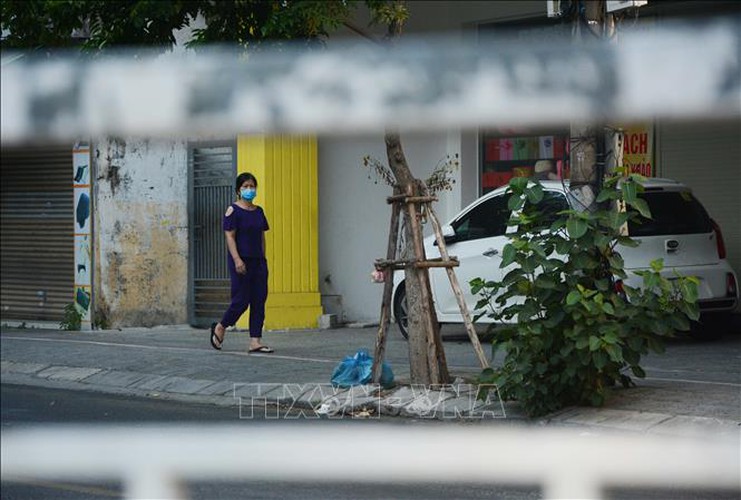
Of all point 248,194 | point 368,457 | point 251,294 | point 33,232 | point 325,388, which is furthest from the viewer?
point 251,294

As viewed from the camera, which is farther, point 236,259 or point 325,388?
point 236,259

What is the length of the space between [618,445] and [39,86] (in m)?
0.49

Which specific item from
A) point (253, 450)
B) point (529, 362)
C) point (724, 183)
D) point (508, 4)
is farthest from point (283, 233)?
point (253, 450)

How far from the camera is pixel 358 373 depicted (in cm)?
788

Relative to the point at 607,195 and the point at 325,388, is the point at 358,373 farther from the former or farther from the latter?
the point at 607,195

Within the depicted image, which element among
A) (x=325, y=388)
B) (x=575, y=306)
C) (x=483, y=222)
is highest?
(x=483, y=222)

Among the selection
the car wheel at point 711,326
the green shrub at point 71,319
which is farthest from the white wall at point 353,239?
the green shrub at point 71,319

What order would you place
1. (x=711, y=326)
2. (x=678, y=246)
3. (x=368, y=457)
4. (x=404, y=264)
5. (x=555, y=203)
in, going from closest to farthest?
(x=368, y=457) → (x=404, y=264) → (x=555, y=203) → (x=678, y=246) → (x=711, y=326)

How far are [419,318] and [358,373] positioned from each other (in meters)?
0.78

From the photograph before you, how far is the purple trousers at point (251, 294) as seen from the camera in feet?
32.6

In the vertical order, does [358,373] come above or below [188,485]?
below

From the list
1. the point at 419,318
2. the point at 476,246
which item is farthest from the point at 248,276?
the point at 419,318

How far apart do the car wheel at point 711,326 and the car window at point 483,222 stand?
6.29 ft

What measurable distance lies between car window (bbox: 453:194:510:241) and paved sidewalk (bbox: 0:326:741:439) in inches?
40.5
